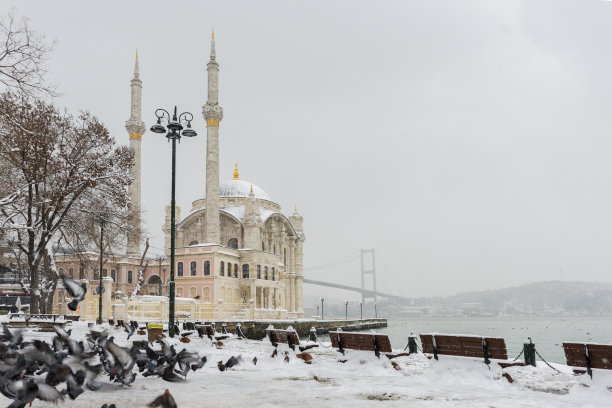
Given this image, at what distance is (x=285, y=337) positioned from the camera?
12.0 metres

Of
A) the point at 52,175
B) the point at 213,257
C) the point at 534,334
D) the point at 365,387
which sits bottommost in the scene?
the point at 534,334

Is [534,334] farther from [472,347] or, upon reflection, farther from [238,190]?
[472,347]

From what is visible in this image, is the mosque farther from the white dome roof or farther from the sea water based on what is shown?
the sea water

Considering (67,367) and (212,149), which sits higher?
(212,149)

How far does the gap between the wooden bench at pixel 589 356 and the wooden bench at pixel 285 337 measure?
5.48 meters

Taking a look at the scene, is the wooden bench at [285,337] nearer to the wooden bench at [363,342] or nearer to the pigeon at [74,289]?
the wooden bench at [363,342]

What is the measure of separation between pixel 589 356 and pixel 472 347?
183 centimetres

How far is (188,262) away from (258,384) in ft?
149

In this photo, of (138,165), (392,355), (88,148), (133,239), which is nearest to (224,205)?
(138,165)

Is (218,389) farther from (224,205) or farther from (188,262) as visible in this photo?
(224,205)

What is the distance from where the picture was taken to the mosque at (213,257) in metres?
51.5

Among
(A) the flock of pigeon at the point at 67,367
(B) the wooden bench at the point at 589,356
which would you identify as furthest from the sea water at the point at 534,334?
(A) the flock of pigeon at the point at 67,367

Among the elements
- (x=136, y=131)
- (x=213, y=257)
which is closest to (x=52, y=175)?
(x=213, y=257)

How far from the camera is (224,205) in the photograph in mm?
67562
